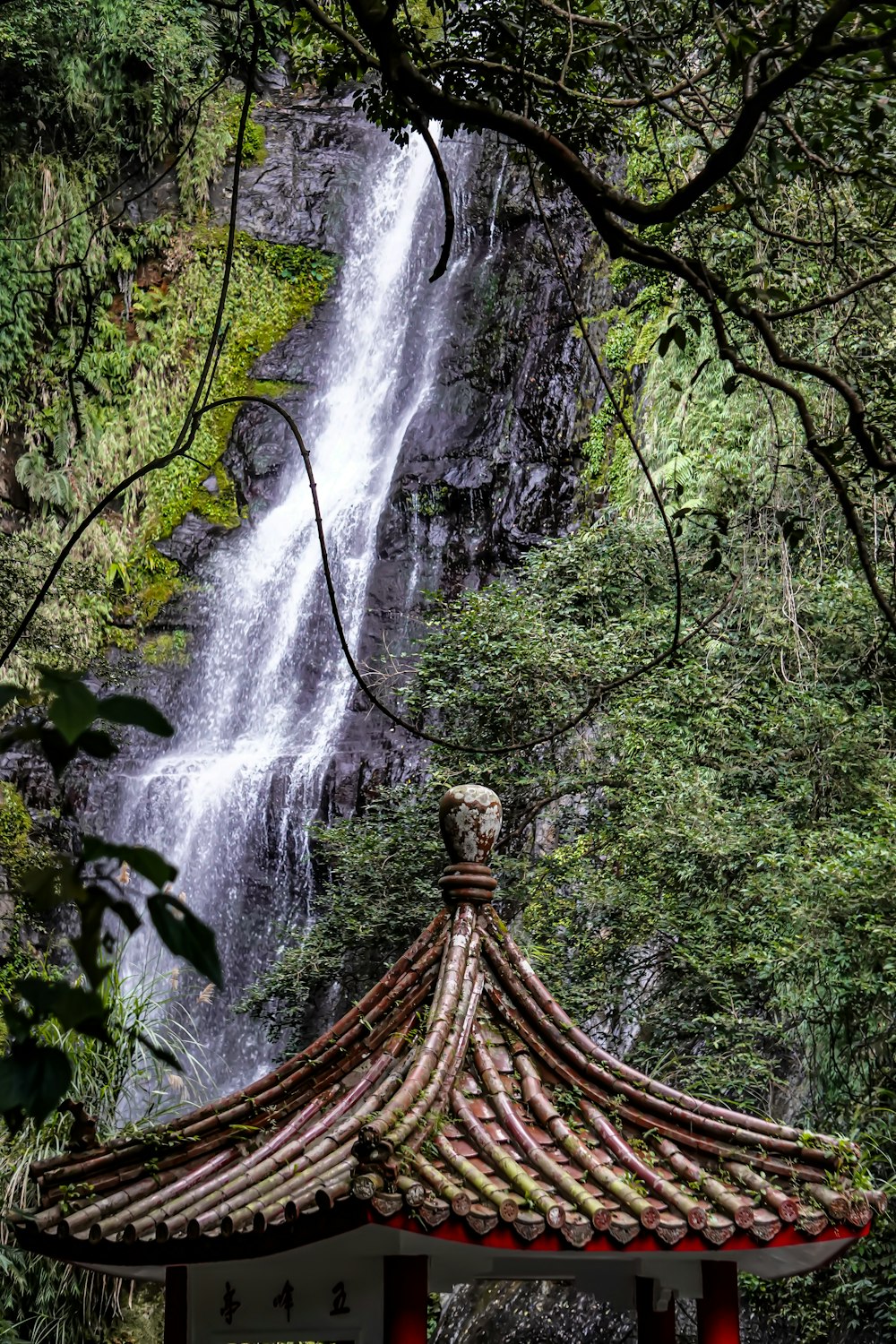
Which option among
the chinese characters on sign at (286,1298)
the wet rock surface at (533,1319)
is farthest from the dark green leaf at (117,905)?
the wet rock surface at (533,1319)

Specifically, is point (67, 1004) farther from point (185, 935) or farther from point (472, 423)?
point (472, 423)

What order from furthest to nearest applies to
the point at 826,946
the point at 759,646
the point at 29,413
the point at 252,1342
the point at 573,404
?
1. the point at 29,413
2. the point at 573,404
3. the point at 759,646
4. the point at 826,946
5. the point at 252,1342

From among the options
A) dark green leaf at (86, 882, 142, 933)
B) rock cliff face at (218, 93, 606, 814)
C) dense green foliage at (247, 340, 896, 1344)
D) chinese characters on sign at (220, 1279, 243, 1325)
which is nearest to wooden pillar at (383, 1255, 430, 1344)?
chinese characters on sign at (220, 1279, 243, 1325)

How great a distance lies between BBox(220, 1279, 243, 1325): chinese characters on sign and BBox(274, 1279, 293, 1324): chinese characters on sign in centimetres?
13

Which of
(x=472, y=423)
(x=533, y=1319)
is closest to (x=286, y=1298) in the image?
(x=533, y=1319)

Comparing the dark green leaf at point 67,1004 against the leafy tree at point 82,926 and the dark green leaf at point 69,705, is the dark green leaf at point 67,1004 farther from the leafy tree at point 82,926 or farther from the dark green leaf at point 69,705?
the dark green leaf at point 69,705

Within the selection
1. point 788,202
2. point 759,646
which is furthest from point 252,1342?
point 788,202

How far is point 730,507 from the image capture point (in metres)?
10.3

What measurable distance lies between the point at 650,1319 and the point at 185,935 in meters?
2.54

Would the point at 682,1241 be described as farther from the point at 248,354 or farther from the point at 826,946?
the point at 248,354

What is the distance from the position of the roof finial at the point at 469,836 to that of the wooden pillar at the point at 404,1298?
91 centimetres

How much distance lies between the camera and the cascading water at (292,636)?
12547 mm

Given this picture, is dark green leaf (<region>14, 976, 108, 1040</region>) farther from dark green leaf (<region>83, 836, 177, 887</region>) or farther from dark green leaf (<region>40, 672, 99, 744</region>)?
dark green leaf (<region>40, 672, 99, 744</region>)

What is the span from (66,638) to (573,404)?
249 inches
